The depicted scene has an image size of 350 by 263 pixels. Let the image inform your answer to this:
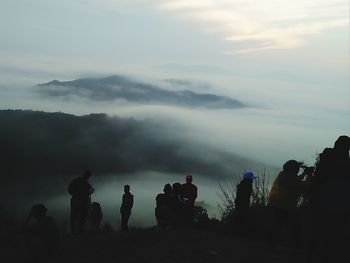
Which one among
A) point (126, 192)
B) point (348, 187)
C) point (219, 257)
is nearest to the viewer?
point (348, 187)

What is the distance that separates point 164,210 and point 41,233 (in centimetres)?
466

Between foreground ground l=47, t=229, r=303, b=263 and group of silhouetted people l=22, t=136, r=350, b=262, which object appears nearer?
group of silhouetted people l=22, t=136, r=350, b=262

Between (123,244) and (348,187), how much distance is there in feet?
19.5

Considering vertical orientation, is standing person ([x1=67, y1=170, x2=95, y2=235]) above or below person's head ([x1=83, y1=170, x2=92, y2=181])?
below

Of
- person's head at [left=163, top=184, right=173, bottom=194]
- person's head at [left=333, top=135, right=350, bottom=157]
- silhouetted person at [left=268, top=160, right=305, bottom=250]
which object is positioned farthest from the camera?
person's head at [left=163, top=184, right=173, bottom=194]

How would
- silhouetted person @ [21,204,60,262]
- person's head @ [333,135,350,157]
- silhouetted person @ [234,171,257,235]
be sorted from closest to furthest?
person's head @ [333,135,350,157], silhouetted person @ [21,204,60,262], silhouetted person @ [234,171,257,235]

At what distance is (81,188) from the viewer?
15.1m

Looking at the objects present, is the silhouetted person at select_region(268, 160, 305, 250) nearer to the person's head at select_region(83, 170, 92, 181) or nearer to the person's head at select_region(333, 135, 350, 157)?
the person's head at select_region(333, 135, 350, 157)

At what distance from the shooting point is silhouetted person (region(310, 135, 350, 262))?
902 centimetres

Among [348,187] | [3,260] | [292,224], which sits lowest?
[3,260]

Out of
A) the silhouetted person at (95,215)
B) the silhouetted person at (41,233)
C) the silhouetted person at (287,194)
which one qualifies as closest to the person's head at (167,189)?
the silhouetted person at (95,215)

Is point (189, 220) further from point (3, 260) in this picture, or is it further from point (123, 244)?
point (3, 260)

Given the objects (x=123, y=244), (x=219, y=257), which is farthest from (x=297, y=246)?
(x=123, y=244)

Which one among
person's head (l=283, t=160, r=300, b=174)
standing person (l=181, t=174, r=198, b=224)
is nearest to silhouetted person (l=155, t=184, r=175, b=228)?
standing person (l=181, t=174, r=198, b=224)
